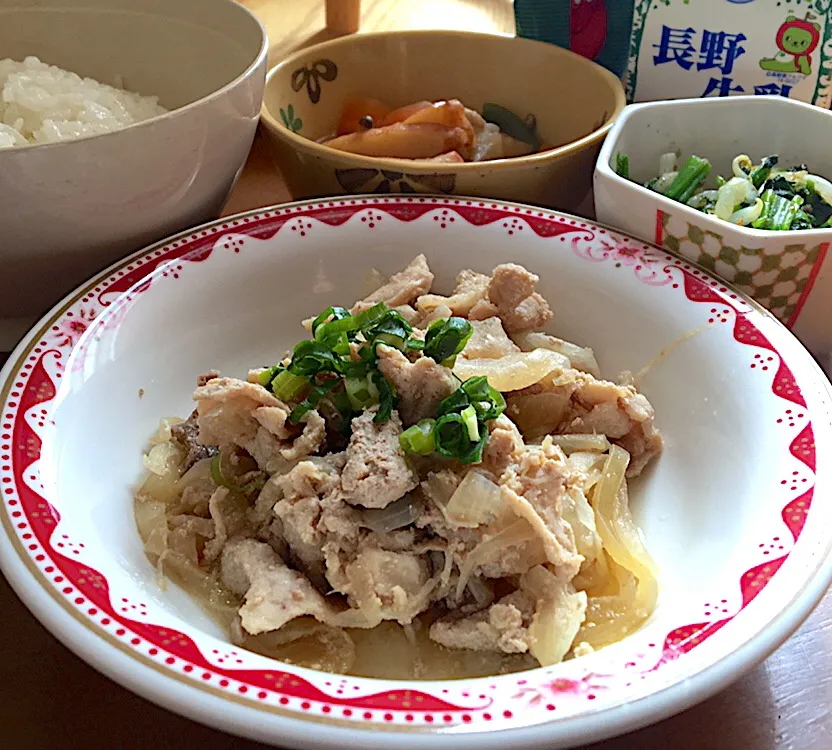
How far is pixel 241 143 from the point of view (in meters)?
1.74

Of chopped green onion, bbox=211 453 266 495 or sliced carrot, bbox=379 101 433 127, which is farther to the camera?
sliced carrot, bbox=379 101 433 127

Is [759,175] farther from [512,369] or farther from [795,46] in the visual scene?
[512,369]

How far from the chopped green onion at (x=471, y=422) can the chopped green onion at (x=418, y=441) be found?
0.05 m

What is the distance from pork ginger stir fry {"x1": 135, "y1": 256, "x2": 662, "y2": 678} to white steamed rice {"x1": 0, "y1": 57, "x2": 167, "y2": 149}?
0.71 meters

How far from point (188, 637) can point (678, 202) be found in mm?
1266

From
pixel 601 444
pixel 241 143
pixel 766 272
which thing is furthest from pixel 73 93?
pixel 766 272

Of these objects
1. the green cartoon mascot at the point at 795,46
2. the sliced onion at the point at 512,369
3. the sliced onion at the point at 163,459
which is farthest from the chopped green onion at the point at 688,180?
the sliced onion at the point at 163,459

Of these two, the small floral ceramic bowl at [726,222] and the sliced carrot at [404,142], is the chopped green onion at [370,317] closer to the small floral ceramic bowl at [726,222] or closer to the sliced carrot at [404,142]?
the small floral ceramic bowl at [726,222]

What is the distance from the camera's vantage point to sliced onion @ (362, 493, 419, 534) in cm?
115

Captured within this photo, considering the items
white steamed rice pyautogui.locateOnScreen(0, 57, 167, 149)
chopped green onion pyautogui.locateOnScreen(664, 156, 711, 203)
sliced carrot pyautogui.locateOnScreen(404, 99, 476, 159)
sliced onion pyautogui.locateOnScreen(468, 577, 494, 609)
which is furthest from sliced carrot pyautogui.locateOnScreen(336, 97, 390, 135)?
sliced onion pyautogui.locateOnScreen(468, 577, 494, 609)

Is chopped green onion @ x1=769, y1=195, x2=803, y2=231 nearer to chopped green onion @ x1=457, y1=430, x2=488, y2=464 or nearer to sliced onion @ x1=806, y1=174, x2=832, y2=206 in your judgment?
sliced onion @ x1=806, y1=174, x2=832, y2=206

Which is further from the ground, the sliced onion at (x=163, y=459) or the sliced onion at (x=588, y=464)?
the sliced onion at (x=588, y=464)

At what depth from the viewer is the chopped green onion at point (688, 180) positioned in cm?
183

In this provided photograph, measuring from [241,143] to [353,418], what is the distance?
76 cm
